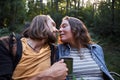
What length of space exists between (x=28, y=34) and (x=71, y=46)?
704 millimetres

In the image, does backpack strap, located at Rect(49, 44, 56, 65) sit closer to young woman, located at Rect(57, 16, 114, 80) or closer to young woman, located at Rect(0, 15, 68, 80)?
young woman, located at Rect(0, 15, 68, 80)

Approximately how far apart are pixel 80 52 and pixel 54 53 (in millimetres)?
564

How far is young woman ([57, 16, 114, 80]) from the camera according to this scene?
3791 millimetres

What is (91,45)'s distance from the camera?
13.2 ft

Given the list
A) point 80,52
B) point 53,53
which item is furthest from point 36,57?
point 80,52

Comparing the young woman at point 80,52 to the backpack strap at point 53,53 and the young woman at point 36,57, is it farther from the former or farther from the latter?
the young woman at point 36,57

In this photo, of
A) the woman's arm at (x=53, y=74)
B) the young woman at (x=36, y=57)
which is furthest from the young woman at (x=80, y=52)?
the woman's arm at (x=53, y=74)

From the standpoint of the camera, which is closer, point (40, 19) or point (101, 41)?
point (40, 19)

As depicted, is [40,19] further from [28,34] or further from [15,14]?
[15,14]

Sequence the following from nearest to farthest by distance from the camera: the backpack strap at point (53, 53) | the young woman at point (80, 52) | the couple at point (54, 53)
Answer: the couple at point (54, 53) < the backpack strap at point (53, 53) < the young woman at point (80, 52)

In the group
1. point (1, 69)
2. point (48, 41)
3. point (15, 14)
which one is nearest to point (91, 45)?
point (48, 41)

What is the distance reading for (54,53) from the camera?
3.42m

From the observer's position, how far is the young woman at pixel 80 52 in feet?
12.4

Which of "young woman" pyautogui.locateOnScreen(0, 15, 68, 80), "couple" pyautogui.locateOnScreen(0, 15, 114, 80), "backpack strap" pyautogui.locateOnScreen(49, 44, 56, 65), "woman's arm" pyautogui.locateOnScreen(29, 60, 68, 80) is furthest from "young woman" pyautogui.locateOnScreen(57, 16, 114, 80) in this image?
"woman's arm" pyautogui.locateOnScreen(29, 60, 68, 80)
